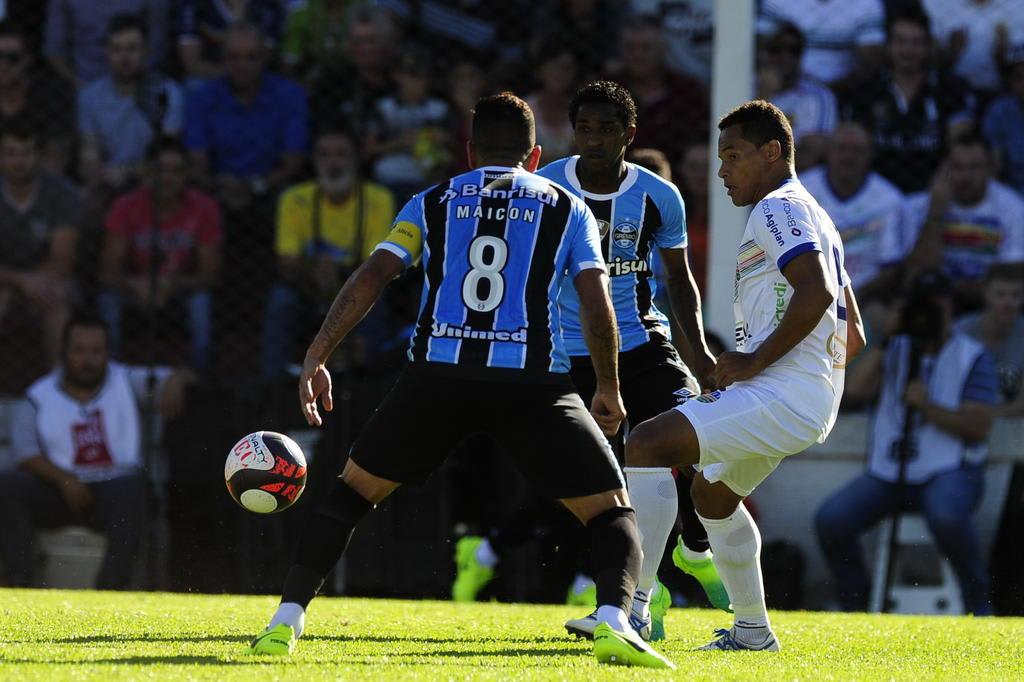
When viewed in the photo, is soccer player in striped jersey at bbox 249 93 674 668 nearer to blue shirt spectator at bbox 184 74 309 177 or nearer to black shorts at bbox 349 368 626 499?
black shorts at bbox 349 368 626 499

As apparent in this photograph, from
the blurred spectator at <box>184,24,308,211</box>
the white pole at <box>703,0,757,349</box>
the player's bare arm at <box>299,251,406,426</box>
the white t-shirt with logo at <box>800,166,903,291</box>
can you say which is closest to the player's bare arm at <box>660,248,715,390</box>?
the player's bare arm at <box>299,251,406,426</box>

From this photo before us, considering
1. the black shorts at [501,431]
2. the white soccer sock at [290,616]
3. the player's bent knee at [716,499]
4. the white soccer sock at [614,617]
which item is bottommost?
the white soccer sock at [290,616]

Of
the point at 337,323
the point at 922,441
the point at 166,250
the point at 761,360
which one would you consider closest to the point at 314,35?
the point at 166,250

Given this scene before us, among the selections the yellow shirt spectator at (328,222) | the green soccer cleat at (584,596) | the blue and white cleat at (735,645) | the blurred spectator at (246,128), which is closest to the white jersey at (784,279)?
the blue and white cleat at (735,645)

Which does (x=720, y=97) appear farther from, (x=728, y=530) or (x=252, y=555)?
(x=728, y=530)

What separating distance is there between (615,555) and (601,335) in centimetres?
69

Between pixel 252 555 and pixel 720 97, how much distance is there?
424cm

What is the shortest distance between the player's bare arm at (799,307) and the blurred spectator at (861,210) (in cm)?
508

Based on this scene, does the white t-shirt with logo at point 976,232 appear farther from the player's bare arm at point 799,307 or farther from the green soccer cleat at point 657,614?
the player's bare arm at point 799,307

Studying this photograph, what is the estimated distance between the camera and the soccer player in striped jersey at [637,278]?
5.83m

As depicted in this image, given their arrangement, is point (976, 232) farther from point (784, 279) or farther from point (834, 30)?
point (784, 279)

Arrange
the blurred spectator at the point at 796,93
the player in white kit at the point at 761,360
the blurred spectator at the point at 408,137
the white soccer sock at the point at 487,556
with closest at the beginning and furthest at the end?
the player in white kit at the point at 761,360, the white soccer sock at the point at 487,556, the blurred spectator at the point at 796,93, the blurred spectator at the point at 408,137

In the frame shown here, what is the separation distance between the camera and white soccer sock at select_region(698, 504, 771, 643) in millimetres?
5242

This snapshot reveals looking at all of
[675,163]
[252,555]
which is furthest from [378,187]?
[252,555]
